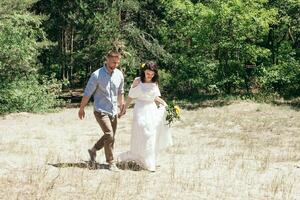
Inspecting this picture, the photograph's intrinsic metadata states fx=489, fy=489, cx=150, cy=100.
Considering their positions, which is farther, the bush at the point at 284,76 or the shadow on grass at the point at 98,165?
the bush at the point at 284,76

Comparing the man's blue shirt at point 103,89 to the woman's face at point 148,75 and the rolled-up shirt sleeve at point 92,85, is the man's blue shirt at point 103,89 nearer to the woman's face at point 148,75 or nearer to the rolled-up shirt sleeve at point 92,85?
the rolled-up shirt sleeve at point 92,85

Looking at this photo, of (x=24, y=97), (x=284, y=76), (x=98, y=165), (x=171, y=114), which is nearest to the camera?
(x=98, y=165)

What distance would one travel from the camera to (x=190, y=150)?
12.6m

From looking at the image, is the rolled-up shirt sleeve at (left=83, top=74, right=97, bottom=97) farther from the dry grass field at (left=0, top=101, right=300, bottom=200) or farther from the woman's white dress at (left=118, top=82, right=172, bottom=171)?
the dry grass field at (left=0, top=101, right=300, bottom=200)

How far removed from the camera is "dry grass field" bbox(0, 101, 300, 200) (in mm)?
7285

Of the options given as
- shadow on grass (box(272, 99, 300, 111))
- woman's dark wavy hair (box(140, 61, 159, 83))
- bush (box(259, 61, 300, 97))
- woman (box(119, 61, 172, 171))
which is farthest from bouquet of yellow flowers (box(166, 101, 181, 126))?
bush (box(259, 61, 300, 97))

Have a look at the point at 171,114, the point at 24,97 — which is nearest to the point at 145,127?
the point at 171,114

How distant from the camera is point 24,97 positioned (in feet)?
82.2

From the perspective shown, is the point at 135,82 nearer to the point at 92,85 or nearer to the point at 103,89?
the point at 103,89

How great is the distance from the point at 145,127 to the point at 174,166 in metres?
1.03

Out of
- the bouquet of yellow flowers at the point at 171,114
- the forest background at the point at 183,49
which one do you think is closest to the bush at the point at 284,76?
the forest background at the point at 183,49

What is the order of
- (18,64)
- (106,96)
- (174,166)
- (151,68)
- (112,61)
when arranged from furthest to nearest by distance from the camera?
1. (18,64)
2. (174,166)
3. (151,68)
4. (106,96)
5. (112,61)

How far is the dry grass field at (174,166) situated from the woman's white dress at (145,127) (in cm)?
41

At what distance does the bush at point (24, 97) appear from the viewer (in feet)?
81.7
